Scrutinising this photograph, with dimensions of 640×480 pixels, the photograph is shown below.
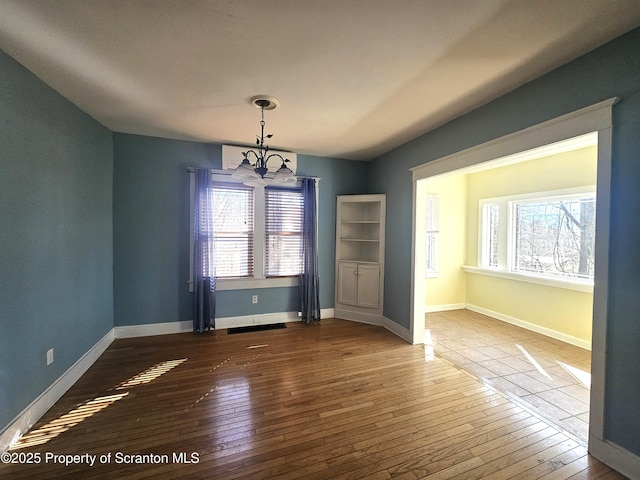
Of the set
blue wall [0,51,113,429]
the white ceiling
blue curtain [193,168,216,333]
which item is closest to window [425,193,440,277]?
Result: the white ceiling

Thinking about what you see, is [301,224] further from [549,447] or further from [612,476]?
[612,476]

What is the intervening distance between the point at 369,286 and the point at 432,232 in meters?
1.66

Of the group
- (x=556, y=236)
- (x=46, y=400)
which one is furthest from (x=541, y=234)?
(x=46, y=400)

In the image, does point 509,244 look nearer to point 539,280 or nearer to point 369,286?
point 539,280

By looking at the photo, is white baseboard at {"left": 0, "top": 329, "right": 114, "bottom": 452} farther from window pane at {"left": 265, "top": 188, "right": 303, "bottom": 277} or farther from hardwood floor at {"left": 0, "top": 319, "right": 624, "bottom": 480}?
window pane at {"left": 265, "top": 188, "right": 303, "bottom": 277}

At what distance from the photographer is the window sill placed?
3496mm

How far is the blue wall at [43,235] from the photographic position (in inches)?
71.8

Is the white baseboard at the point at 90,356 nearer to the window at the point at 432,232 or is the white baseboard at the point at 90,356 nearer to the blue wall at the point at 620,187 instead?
the window at the point at 432,232

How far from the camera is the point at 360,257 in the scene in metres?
4.78

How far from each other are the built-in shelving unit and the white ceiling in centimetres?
189

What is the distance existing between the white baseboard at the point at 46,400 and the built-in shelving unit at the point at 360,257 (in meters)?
3.24

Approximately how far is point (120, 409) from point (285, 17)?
3063 millimetres

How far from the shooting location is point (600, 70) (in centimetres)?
175

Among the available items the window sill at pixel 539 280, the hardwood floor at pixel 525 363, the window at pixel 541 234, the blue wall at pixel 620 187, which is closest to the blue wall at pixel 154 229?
the hardwood floor at pixel 525 363
